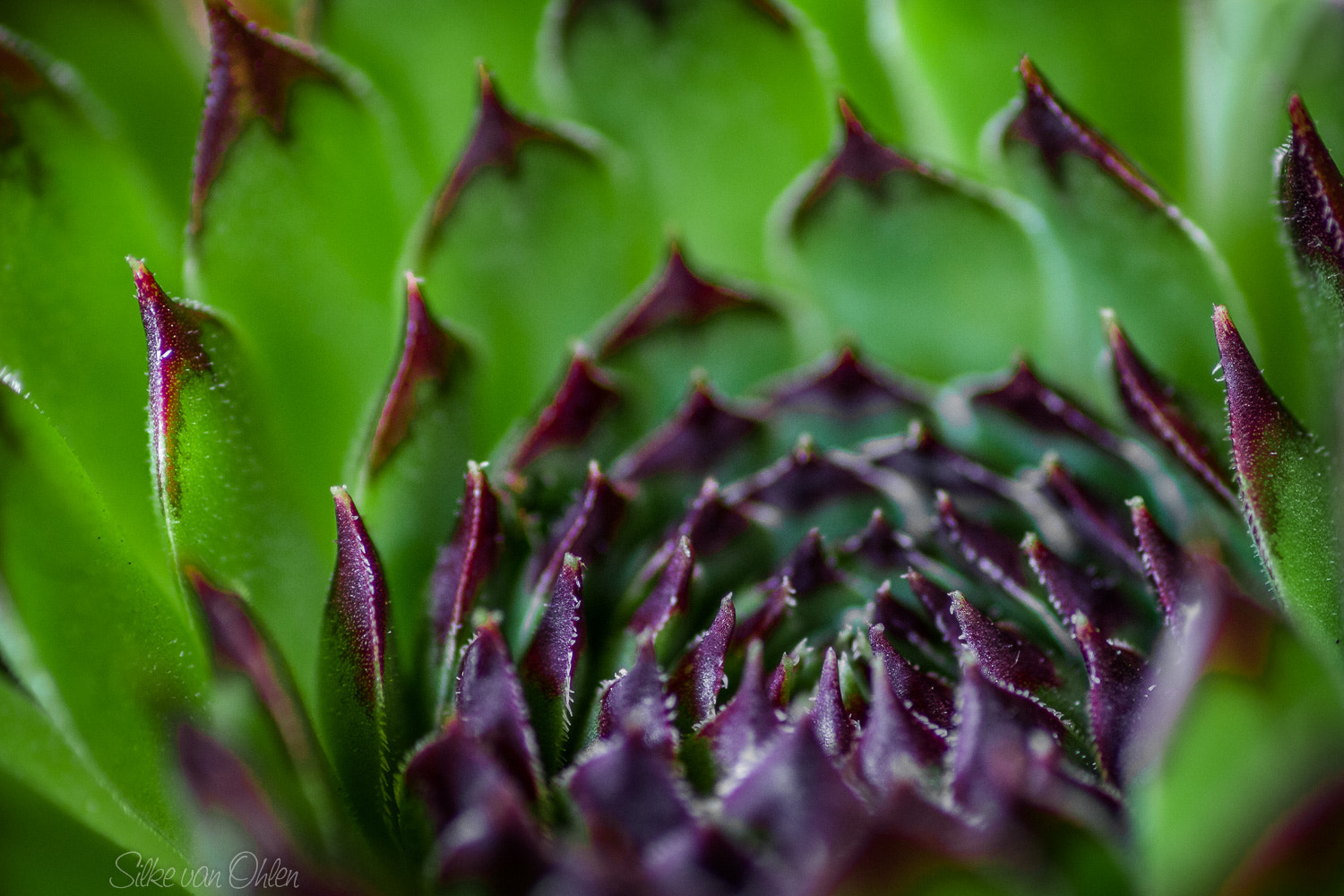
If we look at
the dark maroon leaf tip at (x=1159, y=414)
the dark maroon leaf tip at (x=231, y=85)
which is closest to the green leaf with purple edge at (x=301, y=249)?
the dark maroon leaf tip at (x=231, y=85)

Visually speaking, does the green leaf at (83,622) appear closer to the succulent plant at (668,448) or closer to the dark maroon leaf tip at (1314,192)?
the succulent plant at (668,448)

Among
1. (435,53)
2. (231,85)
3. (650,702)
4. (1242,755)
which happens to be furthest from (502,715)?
(435,53)

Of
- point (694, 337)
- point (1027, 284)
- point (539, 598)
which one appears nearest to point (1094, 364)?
point (1027, 284)

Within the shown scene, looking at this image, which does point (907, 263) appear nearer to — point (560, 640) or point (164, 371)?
point (560, 640)

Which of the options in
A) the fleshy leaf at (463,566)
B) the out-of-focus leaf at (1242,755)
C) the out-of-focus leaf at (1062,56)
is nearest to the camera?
the out-of-focus leaf at (1242,755)

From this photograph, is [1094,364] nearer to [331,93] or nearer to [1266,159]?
[1266,159]
